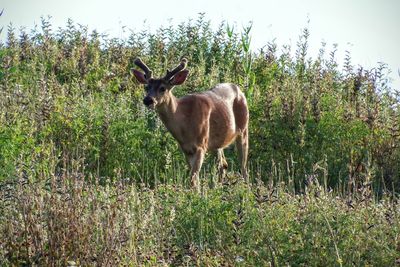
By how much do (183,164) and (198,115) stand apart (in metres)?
0.73

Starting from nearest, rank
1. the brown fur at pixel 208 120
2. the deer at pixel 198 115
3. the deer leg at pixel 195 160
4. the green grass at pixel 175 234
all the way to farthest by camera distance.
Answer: the green grass at pixel 175 234, the deer leg at pixel 195 160, the deer at pixel 198 115, the brown fur at pixel 208 120

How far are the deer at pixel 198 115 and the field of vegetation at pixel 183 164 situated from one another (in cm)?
32

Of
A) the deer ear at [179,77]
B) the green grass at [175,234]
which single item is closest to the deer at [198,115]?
the deer ear at [179,77]

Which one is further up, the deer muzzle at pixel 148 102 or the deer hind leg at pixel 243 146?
the deer muzzle at pixel 148 102

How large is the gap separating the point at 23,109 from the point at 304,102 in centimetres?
398

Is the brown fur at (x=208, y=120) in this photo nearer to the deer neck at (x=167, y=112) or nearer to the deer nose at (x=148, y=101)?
the deer neck at (x=167, y=112)

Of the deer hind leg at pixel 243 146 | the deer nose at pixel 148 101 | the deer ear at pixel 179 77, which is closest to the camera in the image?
the deer nose at pixel 148 101

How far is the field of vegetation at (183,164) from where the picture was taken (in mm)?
6895

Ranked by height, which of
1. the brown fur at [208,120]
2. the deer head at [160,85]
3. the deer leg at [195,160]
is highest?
the deer head at [160,85]

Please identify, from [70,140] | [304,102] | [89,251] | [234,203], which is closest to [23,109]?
[70,140]

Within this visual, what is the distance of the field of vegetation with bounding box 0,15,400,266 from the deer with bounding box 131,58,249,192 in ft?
1.04

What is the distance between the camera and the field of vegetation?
22.6ft

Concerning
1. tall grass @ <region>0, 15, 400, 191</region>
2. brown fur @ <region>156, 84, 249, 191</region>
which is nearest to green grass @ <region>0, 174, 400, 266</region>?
tall grass @ <region>0, 15, 400, 191</region>

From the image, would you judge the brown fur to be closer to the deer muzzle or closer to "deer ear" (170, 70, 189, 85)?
"deer ear" (170, 70, 189, 85)
